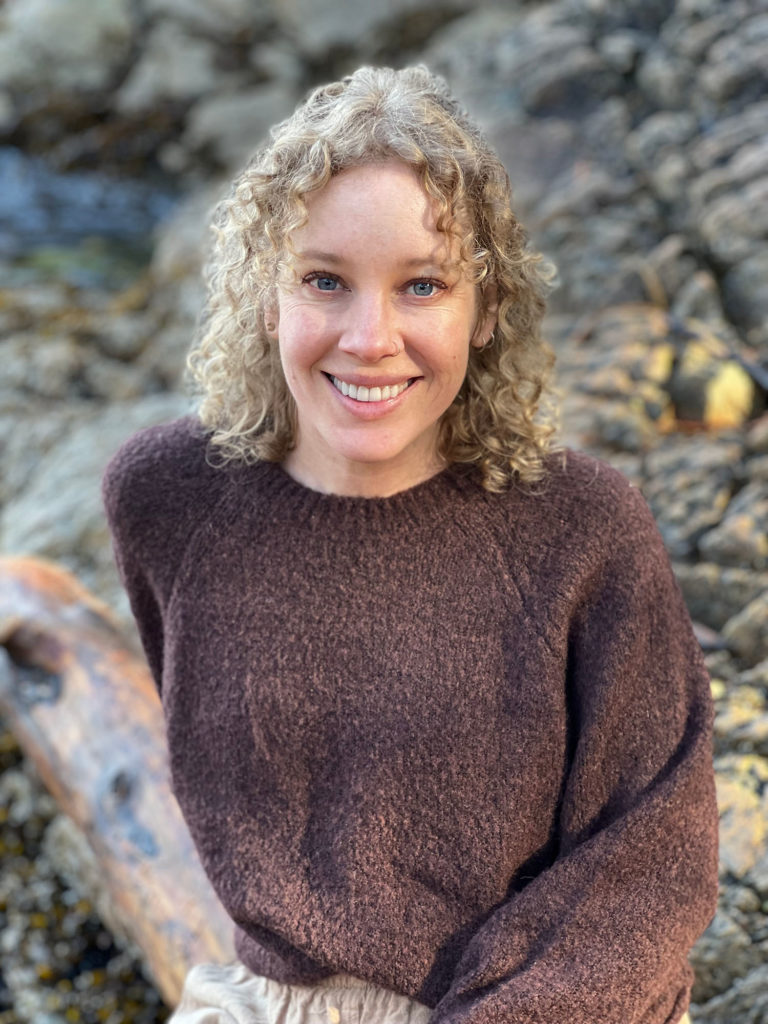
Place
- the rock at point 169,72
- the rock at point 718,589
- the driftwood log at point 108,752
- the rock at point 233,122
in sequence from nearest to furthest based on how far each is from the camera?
the driftwood log at point 108,752 → the rock at point 718,589 → the rock at point 233,122 → the rock at point 169,72

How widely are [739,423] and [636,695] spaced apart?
1.85 m

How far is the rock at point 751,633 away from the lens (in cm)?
241

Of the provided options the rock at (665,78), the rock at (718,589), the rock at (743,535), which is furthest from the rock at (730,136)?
the rock at (718,589)

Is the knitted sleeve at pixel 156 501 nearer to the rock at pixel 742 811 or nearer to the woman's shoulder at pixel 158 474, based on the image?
the woman's shoulder at pixel 158 474

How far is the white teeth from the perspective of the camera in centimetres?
148

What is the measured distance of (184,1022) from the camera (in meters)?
1.70

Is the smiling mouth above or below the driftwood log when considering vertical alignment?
above

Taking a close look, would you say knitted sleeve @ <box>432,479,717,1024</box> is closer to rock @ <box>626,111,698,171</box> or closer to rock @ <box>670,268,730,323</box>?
rock @ <box>670,268,730,323</box>

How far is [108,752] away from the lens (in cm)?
248

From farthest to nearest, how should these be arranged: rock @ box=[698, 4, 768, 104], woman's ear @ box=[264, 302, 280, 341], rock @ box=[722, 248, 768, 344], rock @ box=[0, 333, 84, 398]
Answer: rock @ box=[0, 333, 84, 398] < rock @ box=[698, 4, 768, 104] < rock @ box=[722, 248, 768, 344] < woman's ear @ box=[264, 302, 280, 341]

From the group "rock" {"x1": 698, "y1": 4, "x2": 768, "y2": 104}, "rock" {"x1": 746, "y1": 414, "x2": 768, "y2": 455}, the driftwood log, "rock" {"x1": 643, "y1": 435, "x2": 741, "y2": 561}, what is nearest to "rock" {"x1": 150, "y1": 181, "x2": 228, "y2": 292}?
"rock" {"x1": 698, "y1": 4, "x2": 768, "y2": 104}

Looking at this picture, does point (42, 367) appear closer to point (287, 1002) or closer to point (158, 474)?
point (158, 474)

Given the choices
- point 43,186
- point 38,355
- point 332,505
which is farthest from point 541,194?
point 43,186

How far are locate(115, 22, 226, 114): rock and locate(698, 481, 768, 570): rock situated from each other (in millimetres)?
7348
